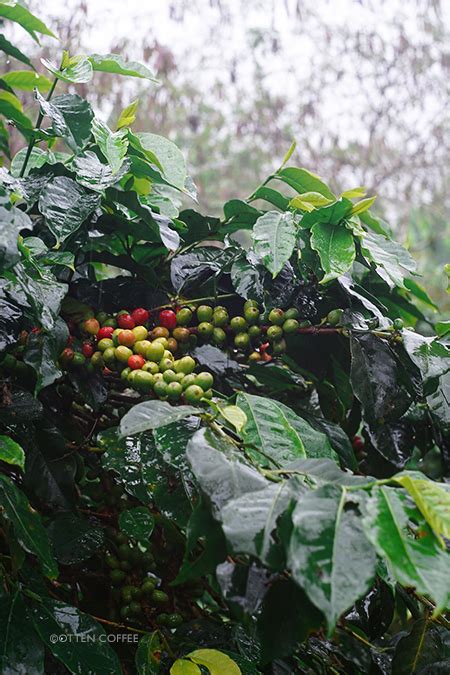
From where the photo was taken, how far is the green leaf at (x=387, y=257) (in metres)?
0.82

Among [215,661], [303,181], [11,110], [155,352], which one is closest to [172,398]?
[155,352]

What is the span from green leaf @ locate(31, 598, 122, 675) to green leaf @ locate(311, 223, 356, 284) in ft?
1.45

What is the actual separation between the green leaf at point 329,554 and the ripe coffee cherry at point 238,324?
35 centimetres

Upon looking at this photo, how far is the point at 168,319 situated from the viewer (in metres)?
0.84

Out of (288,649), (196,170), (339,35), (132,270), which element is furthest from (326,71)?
(288,649)

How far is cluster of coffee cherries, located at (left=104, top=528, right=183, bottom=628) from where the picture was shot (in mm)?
825

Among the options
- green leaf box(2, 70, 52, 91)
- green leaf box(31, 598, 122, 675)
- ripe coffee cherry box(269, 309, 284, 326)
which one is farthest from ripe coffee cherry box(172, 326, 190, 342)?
green leaf box(2, 70, 52, 91)

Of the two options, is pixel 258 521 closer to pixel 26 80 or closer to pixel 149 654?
pixel 149 654

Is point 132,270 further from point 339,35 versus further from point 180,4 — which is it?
point 339,35

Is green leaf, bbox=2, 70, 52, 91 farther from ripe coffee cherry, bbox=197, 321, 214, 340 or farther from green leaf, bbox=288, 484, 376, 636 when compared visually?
green leaf, bbox=288, 484, 376, 636

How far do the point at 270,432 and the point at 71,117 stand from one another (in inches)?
17.8

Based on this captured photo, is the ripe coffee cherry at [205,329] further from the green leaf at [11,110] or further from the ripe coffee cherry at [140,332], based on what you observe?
the green leaf at [11,110]

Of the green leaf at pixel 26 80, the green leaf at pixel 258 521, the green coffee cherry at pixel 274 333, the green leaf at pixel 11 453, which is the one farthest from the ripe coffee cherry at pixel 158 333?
the green leaf at pixel 26 80

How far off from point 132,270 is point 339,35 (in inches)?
187
